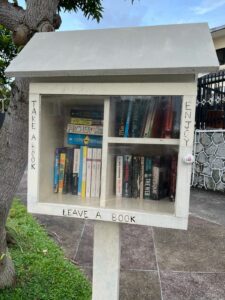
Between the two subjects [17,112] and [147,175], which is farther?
[17,112]

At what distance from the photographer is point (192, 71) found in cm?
109

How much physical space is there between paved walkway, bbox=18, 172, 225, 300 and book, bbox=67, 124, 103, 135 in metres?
1.62

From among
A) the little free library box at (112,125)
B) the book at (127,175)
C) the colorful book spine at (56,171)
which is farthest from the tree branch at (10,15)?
the book at (127,175)

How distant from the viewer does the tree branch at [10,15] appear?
1830 mm

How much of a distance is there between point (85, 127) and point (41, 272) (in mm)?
1710

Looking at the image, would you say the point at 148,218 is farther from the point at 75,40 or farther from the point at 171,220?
the point at 75,40

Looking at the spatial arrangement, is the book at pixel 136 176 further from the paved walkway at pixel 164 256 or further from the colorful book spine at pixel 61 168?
the paved walkway at pixel 164 256

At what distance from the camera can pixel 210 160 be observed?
6.09m

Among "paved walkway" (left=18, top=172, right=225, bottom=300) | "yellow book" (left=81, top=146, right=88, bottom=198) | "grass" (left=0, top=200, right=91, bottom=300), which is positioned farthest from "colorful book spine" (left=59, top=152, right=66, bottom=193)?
"paved walkway" (left=18, top=172, right=225, bottom=300)

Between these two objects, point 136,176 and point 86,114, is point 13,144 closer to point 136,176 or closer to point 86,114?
point 86,114

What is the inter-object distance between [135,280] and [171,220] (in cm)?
167

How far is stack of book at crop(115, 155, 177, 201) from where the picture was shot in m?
1.36

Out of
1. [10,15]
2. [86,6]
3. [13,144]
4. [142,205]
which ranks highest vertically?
[86,6]

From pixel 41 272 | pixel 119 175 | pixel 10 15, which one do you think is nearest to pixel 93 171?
pixel 119 175
